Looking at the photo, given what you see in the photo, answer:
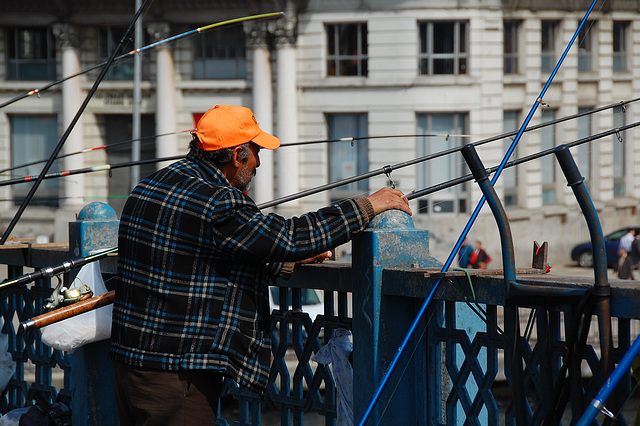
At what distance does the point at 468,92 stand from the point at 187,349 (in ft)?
71.7

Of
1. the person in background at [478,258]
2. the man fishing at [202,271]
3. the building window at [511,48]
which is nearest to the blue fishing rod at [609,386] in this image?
the man fishing at [202,271]

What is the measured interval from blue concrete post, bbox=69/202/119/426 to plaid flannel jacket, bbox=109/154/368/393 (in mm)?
1344

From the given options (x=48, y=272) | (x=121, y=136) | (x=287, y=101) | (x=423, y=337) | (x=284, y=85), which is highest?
(x=284, y=85)

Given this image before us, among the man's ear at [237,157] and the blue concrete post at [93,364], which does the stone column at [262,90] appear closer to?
the blue concrete post at [93,364]

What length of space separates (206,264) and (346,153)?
22448 millimetres

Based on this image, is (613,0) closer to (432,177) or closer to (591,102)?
(591,102)

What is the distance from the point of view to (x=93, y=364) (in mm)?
4277

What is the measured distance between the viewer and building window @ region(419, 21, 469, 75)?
24250 millimetres

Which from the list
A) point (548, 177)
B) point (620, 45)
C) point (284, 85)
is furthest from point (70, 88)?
point (620, 45)

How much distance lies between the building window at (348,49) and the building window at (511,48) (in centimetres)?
430

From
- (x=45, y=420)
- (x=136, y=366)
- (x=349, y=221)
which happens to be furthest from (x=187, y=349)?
(x=45, y=420)

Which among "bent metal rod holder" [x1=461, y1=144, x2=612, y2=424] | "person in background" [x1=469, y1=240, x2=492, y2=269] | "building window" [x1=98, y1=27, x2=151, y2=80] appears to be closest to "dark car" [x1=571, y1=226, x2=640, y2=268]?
"person in background" [x1=469, y1=240, x2=492, y2=269]

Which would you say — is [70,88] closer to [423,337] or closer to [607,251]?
[607,251]

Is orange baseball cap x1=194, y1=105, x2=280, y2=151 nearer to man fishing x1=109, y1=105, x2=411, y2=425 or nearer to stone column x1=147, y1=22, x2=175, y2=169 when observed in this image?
man fishing x1=109, y1=105, x2=411, y2=425
